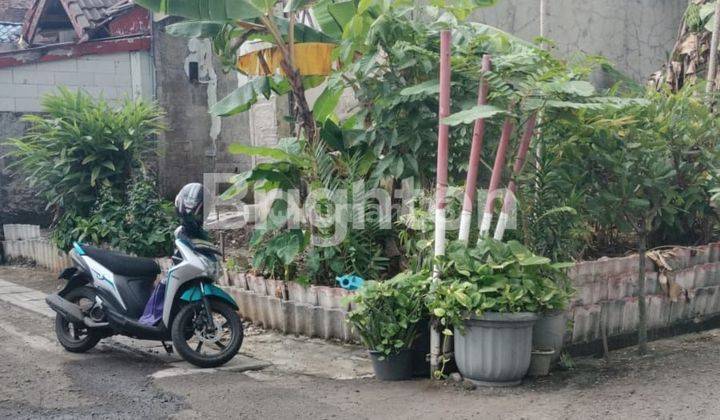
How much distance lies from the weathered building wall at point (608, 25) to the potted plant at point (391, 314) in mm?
4055

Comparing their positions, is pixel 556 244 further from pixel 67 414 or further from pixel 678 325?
pixel 67 414

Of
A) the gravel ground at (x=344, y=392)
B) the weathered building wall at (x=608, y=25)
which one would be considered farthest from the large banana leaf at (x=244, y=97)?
the weathered building wall at (x=608, y=25)

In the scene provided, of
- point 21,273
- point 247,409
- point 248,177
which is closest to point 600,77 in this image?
point 248,177

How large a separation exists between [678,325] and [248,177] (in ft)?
12.5

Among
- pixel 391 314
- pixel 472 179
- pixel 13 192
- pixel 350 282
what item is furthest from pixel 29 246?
pixel 472 179

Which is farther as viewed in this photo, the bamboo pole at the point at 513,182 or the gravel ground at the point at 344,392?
the bamboo pole at the point at 513,182

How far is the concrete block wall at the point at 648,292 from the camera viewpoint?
221 inches

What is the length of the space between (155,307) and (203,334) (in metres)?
0.49

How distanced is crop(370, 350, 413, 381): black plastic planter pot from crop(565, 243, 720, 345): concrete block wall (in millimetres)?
1181

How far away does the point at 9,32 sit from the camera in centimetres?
1767

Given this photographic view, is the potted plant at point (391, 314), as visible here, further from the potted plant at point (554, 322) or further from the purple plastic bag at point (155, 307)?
the purple plastic bag at point (155, 307)

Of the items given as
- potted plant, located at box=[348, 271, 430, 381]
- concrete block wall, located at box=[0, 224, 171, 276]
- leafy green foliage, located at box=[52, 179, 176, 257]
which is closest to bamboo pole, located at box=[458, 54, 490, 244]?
potted plant, located at box=[348, 271, 430, 381]

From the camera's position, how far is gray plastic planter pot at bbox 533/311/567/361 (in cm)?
505

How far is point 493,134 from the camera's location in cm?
609
